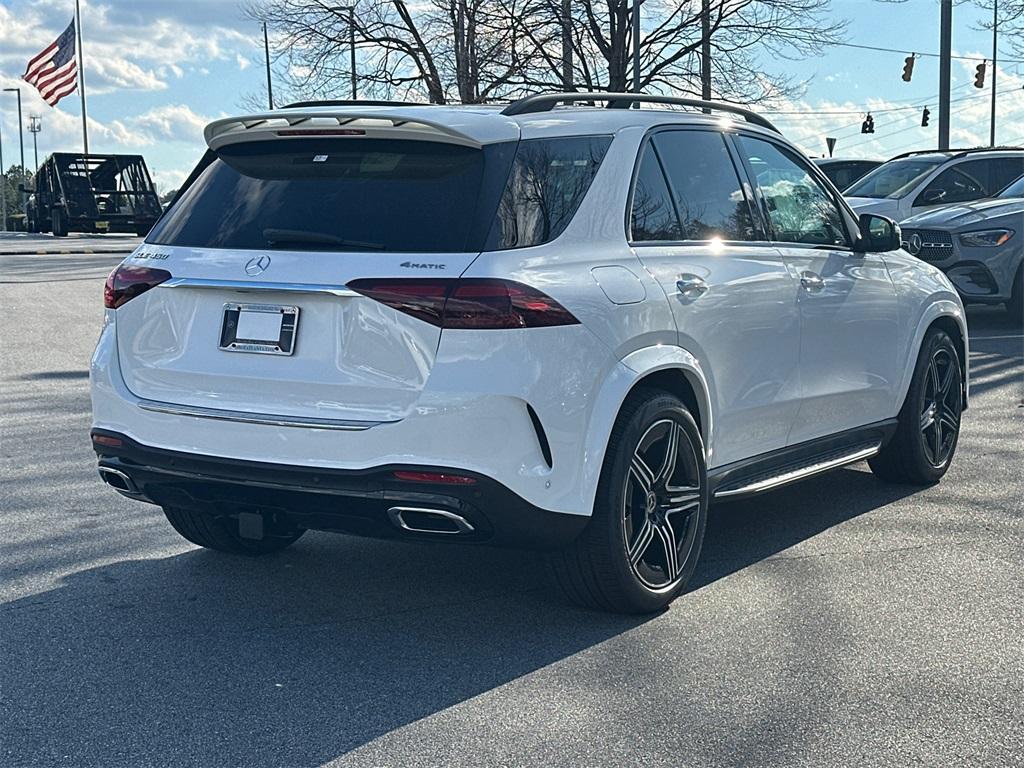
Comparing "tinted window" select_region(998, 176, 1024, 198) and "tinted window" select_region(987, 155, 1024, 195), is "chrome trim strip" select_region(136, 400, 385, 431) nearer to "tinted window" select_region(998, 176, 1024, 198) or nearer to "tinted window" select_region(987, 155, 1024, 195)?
"tinted window" select_region(998, 176, 1024, 198)

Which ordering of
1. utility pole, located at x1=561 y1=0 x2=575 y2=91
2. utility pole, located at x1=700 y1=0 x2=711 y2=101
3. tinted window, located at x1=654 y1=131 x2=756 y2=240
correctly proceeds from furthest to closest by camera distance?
utility pole, located at x1=700 y1=0 x2=711 y2=101, utility pole, located at x1=561 y1=0 x2=575 y2=91, tinted window, located at x1=654 y1=131 x2=756 y2=240

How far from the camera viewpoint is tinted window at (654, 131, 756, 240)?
5227mm

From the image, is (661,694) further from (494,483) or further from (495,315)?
(495,315)

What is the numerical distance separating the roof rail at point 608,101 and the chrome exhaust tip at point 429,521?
1.43m

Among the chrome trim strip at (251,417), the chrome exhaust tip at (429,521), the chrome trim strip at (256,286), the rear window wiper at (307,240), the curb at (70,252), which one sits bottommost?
the curb at (70,252)

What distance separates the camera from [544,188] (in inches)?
181

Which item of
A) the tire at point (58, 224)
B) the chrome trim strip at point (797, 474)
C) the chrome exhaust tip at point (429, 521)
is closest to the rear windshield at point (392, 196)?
the chrome exhaust tip at point (429, 521)

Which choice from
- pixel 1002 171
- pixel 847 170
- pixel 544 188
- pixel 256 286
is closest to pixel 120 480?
pixel 256 286

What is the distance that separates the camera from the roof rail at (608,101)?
16.0 ft

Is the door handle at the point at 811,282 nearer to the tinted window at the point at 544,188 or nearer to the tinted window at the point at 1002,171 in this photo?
the tinted window at the point at 544,188

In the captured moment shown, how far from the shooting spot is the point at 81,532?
6000 mm

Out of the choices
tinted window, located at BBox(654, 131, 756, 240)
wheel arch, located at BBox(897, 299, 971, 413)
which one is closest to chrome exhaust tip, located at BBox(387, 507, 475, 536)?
tinted window, located at BBox(654, 131, 756, 240)

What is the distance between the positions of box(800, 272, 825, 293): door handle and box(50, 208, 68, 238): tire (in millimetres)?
36075

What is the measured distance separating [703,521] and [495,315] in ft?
4.62
